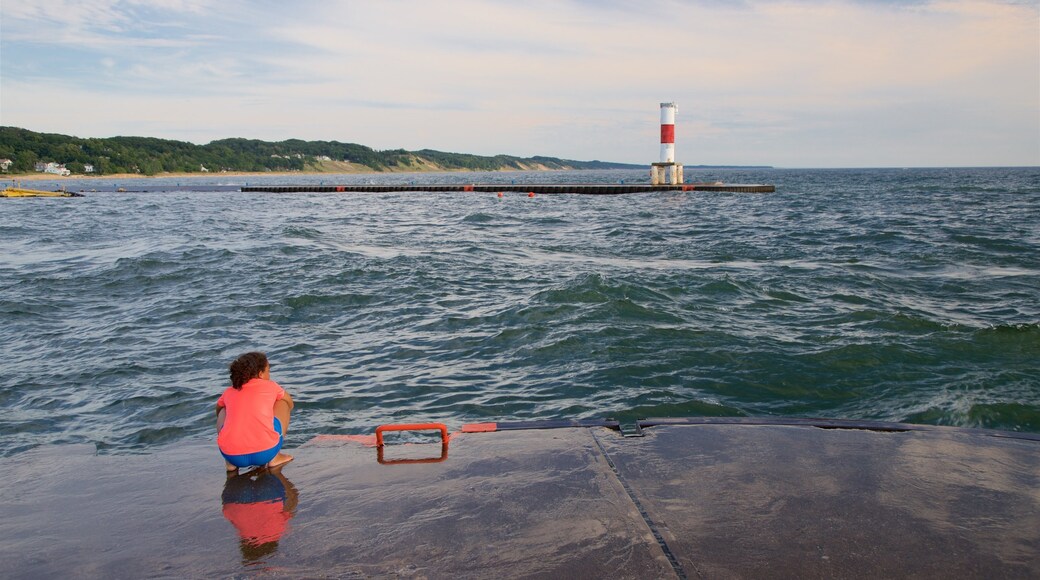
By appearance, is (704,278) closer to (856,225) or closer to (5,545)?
(5,545)

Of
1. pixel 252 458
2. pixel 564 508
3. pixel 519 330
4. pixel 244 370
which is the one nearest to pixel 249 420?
pixel 252 458

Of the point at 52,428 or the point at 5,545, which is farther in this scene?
the point at 52,428

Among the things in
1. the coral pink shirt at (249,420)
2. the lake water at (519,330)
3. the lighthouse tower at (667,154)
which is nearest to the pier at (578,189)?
the lighthouse tower at (667,154)

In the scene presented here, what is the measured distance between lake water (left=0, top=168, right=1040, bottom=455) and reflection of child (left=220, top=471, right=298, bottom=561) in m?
2.15

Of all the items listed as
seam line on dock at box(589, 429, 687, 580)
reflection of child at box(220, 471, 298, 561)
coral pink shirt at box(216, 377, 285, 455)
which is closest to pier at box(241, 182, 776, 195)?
seam line on dock at box(589, 429, 687, 580)

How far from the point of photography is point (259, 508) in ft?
17.6

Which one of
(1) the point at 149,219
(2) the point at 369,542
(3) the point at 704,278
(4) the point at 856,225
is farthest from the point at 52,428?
(1) the point at 149,219

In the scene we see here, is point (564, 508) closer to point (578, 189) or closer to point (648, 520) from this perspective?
point (648, 520)

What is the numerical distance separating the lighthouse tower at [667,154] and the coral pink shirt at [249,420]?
55363 mm

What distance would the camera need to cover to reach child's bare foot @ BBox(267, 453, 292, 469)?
20.4ft

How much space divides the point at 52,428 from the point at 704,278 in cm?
1352

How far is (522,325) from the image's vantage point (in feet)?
42.1

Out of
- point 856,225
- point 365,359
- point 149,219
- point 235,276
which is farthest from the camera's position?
point 149,219

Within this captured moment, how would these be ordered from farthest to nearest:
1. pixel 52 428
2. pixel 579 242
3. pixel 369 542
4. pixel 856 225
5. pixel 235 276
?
pixel 856 225
pixel 579 242
pixel 235 276
pixel 52 428
pixel 369 542
